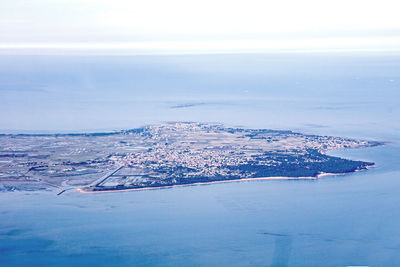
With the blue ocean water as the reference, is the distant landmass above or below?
above

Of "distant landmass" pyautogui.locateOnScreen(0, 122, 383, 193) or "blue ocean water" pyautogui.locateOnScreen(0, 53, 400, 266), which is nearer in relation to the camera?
"blue ocean water" pyautogui.locateOnScreen(0, 53, 400, 266)

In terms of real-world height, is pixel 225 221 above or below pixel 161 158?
below

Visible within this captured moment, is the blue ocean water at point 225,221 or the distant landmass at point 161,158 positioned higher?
the distant landmass at point 161,158

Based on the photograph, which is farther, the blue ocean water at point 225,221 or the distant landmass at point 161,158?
the distant landmass at point 161,158

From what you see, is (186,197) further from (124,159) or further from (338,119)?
(338,119)

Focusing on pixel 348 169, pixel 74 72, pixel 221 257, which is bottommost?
pixel 221 257

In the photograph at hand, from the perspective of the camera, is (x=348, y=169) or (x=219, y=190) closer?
(x=219, y=190)

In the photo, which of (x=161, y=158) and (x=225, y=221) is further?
(x=161, y=158)

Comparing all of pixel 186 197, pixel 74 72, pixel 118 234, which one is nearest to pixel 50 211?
pixel 118 234
